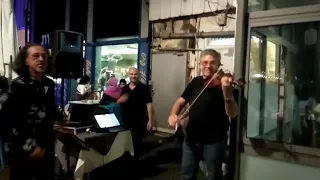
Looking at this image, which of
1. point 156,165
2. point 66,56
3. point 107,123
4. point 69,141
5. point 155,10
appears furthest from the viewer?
point 155,10

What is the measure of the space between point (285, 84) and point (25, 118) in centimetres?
173

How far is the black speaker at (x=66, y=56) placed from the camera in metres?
3.22

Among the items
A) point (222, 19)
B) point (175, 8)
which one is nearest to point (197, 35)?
point (222, 19)

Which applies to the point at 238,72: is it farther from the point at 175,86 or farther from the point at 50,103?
the point at 175,86

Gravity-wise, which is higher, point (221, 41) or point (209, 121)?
point (221, 41)

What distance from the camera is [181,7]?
20.1 feet

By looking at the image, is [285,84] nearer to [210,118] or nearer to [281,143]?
[281,143]

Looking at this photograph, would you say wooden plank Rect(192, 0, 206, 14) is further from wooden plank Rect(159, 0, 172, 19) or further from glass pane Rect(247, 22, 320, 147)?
glass pane Rect(247, 22, 320, 147)

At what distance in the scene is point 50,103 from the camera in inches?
72.3

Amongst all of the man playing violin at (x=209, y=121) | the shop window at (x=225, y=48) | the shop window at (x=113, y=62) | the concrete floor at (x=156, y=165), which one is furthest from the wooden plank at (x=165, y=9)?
the man playing violin at (x=209, y=121)

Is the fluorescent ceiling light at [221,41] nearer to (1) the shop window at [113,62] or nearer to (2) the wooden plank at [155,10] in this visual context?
(2) the wooden plank at [155,10]

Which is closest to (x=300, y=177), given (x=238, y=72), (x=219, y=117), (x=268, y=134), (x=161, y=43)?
(x=268, y=134)

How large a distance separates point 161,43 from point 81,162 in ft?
13.5

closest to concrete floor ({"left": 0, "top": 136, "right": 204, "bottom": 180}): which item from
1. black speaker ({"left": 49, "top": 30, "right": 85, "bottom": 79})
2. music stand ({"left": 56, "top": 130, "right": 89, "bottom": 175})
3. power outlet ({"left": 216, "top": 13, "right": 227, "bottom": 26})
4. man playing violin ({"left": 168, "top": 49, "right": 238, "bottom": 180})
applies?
music stand ({"left": 56, "top": 130, "right": 89, "bottom": 175})
